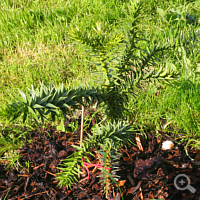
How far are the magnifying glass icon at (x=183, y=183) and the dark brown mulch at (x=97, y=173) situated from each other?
11 mm

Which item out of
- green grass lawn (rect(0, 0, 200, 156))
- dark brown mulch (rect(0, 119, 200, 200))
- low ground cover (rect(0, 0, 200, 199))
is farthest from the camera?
green grass lawn (rect(0, 0, 200, 156))

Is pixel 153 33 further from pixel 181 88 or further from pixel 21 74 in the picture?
pixel 21 74

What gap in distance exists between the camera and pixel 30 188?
1.93 metres

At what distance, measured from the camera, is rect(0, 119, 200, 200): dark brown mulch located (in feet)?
5.88

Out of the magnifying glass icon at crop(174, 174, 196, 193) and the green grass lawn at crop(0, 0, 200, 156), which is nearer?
the magnifying glass icon at crop(174, 174, 196, 193)

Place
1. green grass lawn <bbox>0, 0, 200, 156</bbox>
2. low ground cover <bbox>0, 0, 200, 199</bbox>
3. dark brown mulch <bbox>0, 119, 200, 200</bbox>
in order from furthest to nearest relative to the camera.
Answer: green grass lawn <bbox>0, 0, 200, 156</bbox> < dark brown mulch <bbox>0, 119, 200, 200</bbox> < low ground cover <bbox>0, 0, 200, 199</bbox>

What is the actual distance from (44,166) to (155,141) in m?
1.11

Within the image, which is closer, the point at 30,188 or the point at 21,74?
the point at 30,188

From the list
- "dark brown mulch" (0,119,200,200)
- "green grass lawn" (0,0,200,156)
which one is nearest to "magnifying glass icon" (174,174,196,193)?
"dark brown mulch" (0,119,200,200)

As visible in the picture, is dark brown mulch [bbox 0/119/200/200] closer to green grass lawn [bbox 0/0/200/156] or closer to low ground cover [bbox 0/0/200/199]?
low ground cover [bbox 0/0/200/199]

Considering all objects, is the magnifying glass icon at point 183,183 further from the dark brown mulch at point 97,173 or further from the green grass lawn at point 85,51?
the green grass lawn at point 85,51

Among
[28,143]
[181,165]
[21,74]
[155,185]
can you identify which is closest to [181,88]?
[181,165]

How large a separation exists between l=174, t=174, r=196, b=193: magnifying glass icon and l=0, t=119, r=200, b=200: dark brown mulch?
0.01 metres

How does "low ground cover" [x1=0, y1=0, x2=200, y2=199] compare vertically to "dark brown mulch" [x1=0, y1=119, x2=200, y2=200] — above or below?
above
